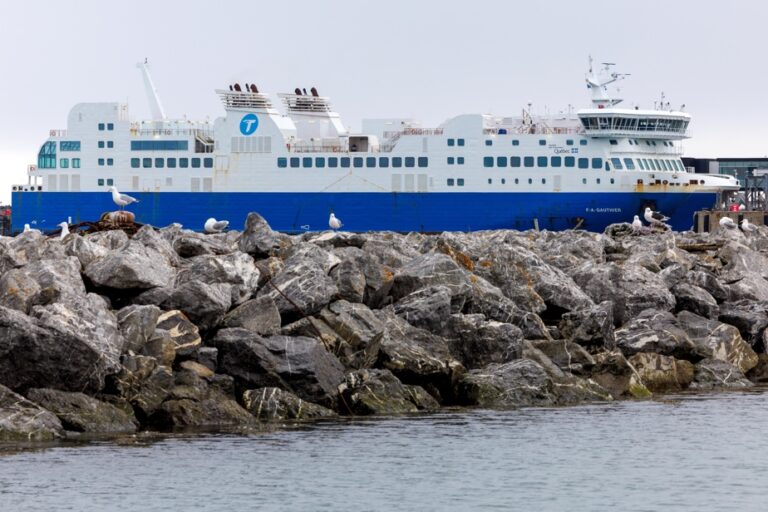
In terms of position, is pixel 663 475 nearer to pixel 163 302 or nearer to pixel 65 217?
pixel 163 302

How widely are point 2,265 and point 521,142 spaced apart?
161 ft

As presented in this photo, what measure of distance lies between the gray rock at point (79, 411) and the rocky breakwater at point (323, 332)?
22mm

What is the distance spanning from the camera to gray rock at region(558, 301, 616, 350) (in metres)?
24.0

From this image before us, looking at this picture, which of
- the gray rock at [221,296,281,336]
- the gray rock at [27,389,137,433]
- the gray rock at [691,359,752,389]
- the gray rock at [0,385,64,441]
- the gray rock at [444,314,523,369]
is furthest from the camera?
the gray rock at [691,359,752,389]

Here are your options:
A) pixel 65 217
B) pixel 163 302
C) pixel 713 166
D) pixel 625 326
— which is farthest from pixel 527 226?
pixel 163 302

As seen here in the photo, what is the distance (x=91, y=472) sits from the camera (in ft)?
55.9

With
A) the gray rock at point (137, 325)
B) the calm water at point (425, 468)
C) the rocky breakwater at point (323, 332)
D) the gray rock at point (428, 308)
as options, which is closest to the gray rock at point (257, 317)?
the rocky breakwater at point (323, 332)

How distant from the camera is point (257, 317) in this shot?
2147cm

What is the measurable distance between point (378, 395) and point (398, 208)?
5029cm

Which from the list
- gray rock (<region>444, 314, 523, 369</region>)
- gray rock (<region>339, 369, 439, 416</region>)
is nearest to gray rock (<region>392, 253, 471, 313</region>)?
gray rock (<region>444, 314, 523, 369</region>)

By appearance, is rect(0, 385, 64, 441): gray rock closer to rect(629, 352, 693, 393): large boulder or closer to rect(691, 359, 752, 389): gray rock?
rect(629, 352, 693, 393): large boulder

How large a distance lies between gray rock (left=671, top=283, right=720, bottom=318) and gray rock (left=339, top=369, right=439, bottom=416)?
25.4 ft

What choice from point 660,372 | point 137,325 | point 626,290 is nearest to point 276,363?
point 137,325

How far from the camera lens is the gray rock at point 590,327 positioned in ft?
78.8
